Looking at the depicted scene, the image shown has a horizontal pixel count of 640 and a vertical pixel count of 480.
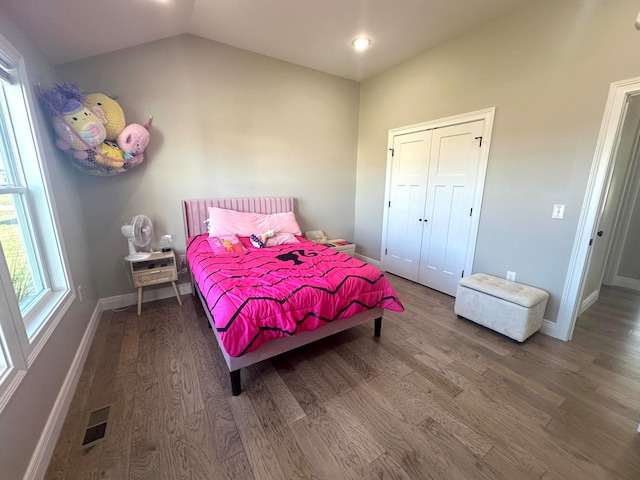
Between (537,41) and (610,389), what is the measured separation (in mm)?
2812

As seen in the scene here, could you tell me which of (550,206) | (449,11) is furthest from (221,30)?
(550,206)

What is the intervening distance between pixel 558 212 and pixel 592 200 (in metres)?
0.24

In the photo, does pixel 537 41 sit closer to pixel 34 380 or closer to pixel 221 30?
pixel 221 30

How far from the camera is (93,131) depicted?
2223 millimetres

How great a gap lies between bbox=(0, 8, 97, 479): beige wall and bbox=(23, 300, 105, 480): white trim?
32 millimetres

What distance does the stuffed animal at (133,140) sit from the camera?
2.52m

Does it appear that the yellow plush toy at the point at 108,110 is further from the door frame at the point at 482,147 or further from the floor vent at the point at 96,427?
the door frame at the point at 482,147

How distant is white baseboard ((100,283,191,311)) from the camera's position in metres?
2.90

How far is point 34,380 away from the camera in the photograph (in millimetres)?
1342

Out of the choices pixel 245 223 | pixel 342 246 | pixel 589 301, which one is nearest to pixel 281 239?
pixel 245 223

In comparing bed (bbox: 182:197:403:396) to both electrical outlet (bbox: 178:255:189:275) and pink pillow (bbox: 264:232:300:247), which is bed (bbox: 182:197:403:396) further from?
electrical outlet (bbox: 178:255:189:275)

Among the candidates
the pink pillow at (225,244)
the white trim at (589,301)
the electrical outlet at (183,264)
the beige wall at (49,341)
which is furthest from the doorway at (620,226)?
the electrical outlet at (183,264)

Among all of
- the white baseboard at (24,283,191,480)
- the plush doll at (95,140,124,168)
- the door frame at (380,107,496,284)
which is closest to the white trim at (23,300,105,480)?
the white baseboard at (24,283,191,480)

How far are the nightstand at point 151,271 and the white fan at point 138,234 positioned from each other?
86mm
